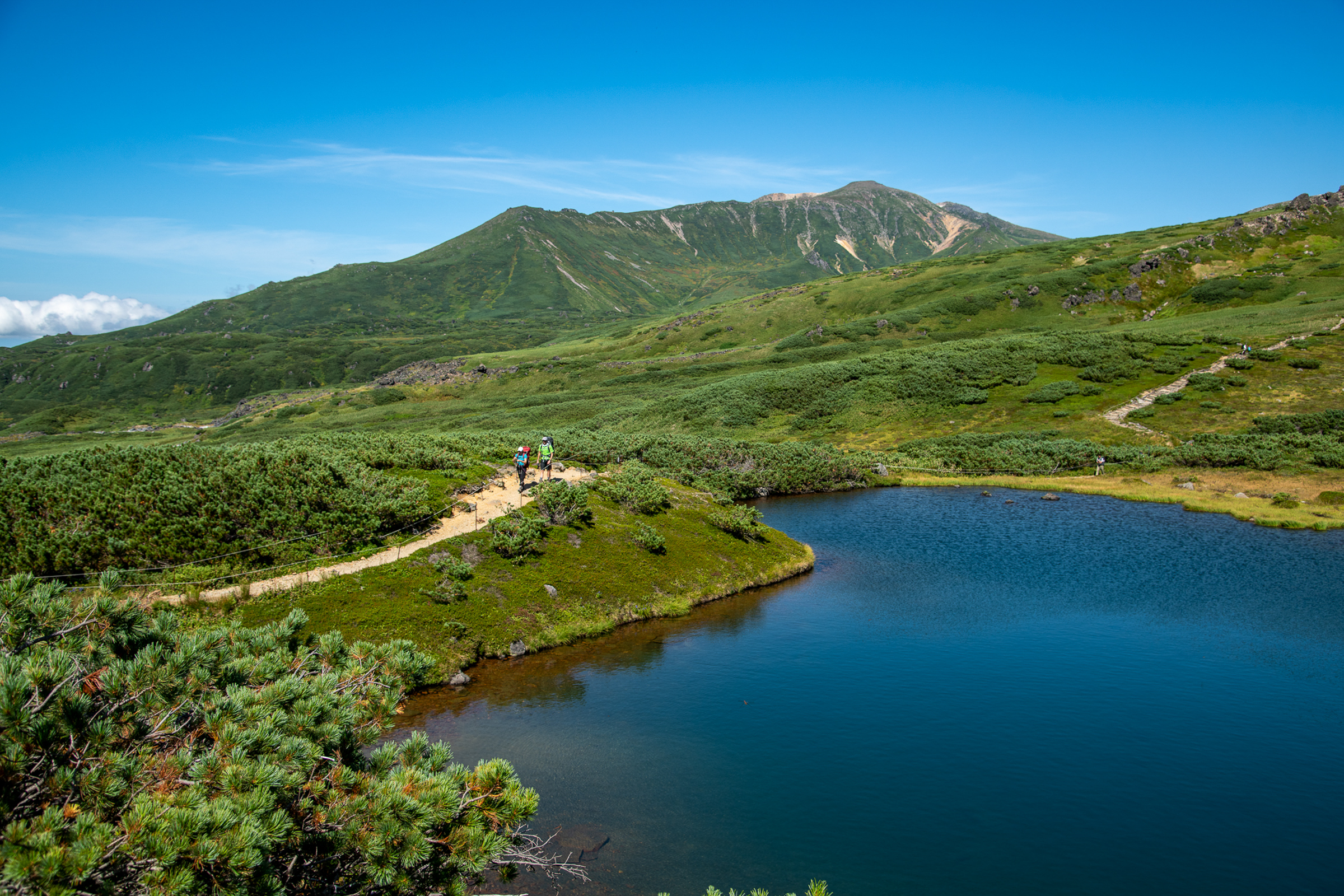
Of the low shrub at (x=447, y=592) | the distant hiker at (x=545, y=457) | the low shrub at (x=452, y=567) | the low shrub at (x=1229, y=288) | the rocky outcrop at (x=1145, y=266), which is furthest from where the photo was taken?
the rocky outcrop at (x=1145, y=266)

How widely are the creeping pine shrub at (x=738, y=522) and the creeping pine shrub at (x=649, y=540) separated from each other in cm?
706

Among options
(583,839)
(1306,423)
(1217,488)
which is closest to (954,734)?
(583,839)

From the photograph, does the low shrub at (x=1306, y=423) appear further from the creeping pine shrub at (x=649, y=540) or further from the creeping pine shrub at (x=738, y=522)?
the creeping pine shrub at (x=649, y=540)

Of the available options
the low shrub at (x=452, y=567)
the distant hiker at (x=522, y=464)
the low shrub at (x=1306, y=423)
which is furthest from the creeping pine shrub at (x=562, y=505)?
the low shrub at (x=1306, y=423)

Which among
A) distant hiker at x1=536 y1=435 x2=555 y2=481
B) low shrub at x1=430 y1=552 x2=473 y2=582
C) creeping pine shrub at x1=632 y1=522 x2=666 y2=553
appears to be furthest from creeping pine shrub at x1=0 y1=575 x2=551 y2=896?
distant hiker at x1=536 y1=435 x2=555 y2=481

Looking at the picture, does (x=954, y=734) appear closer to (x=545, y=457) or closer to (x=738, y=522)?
(x=738, y=522)

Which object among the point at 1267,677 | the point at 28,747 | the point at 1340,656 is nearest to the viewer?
the point at 28,747

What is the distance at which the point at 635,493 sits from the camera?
49.5 meters

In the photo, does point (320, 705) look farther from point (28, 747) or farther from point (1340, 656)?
point (1340, 656)

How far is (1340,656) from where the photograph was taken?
116 ft

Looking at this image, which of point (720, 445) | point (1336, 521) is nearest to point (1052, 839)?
point (1336, 521)

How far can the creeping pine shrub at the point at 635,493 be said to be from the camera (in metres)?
48.9

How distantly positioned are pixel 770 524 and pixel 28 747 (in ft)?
205

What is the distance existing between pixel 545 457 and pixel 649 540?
33.8 ft
